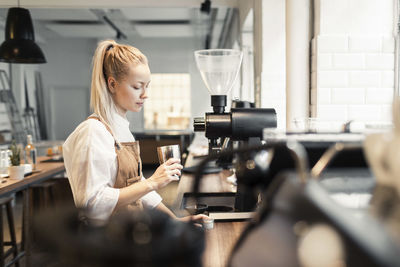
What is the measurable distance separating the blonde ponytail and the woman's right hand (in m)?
0.29

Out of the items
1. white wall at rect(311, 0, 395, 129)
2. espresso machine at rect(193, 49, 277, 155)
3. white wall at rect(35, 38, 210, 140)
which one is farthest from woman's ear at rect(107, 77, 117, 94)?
white wall at rect(35, 38, 210, 140)

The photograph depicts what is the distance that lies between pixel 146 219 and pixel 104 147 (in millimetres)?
1028

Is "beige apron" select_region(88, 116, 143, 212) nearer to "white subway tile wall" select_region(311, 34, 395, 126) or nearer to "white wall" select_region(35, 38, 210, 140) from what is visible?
"white subway tile wall" select_region(311, 34, 395, 126)

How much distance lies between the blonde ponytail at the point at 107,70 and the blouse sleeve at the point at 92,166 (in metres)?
0.11

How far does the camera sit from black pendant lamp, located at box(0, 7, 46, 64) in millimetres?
4133

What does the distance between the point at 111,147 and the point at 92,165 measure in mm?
122

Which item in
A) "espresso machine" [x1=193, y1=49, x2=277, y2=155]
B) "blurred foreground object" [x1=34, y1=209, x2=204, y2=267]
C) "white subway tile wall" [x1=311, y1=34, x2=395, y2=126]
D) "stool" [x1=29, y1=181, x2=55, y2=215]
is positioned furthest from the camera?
"stool" [x1=29, y1=181, x2=55, y2=215]

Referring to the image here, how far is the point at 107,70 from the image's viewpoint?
158 cm

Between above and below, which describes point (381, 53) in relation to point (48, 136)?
above

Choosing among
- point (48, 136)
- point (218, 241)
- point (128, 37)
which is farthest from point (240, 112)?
point (48, 136)

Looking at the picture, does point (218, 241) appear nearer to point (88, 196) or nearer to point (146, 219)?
point (88, 196)

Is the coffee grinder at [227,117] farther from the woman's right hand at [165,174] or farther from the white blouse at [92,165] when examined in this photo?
the white blouse at [92,165]

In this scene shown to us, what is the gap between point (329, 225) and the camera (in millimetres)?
438

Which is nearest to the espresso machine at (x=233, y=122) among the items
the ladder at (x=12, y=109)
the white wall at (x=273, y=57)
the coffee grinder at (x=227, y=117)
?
the coffee grinder at (x=227, y=117)
